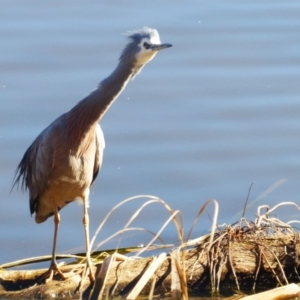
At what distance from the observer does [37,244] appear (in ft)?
22.2

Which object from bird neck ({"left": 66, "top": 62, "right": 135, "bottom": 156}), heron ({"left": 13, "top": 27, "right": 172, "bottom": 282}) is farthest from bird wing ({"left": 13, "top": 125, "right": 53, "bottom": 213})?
bird neck ({"left": 66, "top": 62, "right": 135, "bottom": 156})

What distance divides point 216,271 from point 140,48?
152 cm

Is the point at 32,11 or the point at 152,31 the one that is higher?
the point at 32,11

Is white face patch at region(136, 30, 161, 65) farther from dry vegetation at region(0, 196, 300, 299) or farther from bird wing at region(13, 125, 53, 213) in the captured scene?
dry vegetation at region(0, 196, 300, 299)

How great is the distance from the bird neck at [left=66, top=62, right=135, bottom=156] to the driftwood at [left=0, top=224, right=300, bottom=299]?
3.11 feet

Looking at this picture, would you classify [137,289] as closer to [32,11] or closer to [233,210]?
[233,210]

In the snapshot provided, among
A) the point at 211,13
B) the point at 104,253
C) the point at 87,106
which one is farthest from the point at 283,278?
the point at 211,13

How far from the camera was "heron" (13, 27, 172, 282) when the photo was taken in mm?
5648

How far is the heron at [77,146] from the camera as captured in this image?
18.5 ft

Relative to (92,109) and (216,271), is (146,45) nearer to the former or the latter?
(92,109)

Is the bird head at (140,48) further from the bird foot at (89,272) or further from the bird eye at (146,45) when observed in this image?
the bird foot at (89,272)

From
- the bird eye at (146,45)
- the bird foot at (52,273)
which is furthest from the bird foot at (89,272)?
the bird eye at (146,45)

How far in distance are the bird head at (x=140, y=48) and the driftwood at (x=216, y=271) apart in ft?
4.09

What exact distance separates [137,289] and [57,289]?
4.49 ft
